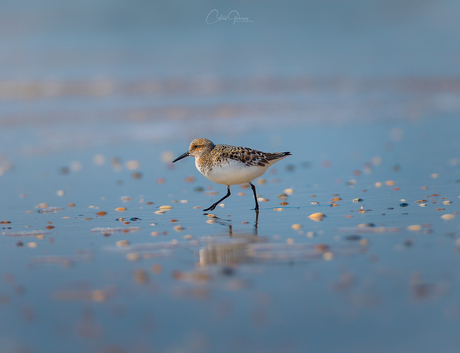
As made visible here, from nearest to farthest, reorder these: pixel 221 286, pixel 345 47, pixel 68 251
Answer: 1. pixel 221 286
2. pixel 68 251
3. pixel 345 47

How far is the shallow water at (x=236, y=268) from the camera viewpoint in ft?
9.68

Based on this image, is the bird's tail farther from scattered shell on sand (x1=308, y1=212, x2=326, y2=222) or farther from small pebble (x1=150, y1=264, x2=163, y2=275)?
small pebble (x1=150, y1=264, x2=163, y2=275)

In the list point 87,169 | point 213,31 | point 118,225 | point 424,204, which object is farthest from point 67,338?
point 213,31

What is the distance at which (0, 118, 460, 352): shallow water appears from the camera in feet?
9.68

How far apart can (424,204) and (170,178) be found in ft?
12.5

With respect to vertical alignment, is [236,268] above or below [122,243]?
below

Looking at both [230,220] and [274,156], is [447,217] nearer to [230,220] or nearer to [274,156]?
[274,156]

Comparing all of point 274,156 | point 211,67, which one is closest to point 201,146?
point 274,156

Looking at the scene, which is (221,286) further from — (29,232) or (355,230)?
(29,232)

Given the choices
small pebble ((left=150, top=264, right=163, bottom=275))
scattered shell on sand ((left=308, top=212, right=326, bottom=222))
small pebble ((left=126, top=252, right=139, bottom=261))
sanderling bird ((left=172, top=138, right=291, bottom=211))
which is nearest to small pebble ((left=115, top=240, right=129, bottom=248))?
small pebble ((left=126, top=252, right=139, bottom=261))

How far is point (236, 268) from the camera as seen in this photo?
397 cm

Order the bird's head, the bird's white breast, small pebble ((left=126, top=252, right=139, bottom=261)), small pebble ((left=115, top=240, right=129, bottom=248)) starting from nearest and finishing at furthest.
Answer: small pebble ((left=126, top=252, right=139, bottom=261)), small pebble ((left=115, top=240, right=129, bottom=248)), the bird's white breast, the bird's head

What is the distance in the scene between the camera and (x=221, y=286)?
360 cm

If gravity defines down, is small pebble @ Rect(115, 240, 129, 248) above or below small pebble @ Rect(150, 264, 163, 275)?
above
